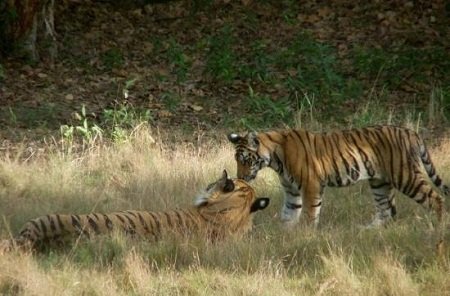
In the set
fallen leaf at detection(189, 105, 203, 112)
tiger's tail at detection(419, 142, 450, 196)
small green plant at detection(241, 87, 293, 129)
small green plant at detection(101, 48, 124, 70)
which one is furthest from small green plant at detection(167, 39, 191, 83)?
tiger's tail at detection(419, 142, 450, 196)

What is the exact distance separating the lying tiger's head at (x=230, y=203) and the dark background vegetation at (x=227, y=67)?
3337mm

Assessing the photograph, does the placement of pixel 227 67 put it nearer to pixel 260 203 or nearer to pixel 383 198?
pixel 383 198

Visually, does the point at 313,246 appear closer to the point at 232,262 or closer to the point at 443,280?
the point at 232,262

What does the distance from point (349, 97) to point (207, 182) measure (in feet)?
16.3

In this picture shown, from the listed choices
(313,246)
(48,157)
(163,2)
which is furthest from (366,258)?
(163,2)

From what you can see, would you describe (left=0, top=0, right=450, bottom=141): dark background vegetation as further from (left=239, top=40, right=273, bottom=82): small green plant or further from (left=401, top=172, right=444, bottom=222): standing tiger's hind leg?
(left=401, top=172, right=444, bottom=222): standing tiger's hind leg

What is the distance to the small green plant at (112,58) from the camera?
46.4 ft

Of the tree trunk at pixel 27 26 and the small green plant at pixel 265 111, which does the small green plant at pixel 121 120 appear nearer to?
the small green plant at pixel 265 111

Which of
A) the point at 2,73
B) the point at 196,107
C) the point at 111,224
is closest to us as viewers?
the point at 111,224

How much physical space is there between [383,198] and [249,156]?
126 centimetres

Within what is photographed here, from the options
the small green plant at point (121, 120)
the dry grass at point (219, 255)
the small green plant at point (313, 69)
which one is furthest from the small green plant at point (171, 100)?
the dry grass at point (219, 255)

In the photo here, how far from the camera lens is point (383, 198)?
25.7ft

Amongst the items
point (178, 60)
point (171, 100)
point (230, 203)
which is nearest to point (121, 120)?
point (171, 100)

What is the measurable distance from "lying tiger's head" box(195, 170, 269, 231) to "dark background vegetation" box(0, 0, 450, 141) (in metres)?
3.34
